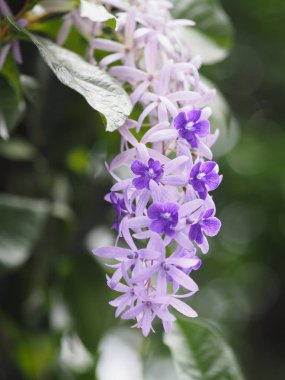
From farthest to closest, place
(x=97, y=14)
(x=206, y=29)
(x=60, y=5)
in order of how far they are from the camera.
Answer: (x=206, y=29)
(x=60, y=5)
(x=97, y=14)

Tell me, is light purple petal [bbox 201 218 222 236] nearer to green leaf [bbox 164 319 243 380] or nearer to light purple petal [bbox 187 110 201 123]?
light purple petal [bbox 187 110 201 123]

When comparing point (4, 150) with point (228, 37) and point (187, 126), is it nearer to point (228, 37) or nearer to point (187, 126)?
point (228, 37)

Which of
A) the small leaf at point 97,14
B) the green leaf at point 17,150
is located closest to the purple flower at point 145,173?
the small leaf at point 97,14

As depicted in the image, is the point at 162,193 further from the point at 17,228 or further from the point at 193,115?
the point at 17,228

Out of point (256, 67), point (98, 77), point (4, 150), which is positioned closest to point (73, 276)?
point (4, 150)

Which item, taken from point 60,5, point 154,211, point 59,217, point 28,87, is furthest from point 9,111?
point 154,211

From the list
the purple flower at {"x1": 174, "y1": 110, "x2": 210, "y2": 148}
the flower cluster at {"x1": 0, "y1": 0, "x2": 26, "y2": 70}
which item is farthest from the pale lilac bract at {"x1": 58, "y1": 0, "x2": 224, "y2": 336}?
the flower cluster at {"x1": 0, "y1": 0, "x2": 26, "y2": 70}
